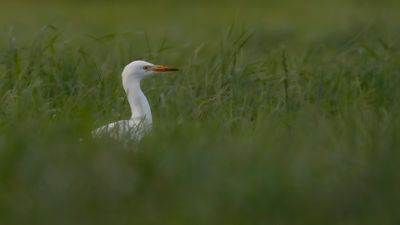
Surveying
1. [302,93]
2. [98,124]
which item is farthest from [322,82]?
[98,124]

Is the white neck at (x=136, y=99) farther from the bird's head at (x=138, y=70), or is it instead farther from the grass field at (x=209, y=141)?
the grass field at (x=209, y=141)

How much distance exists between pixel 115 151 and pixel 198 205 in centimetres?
67

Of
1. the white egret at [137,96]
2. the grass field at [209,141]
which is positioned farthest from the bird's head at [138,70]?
the grass field at [209,141]

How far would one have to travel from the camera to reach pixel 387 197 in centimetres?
466

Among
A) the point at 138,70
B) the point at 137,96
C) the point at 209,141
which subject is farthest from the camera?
the point at 138,70

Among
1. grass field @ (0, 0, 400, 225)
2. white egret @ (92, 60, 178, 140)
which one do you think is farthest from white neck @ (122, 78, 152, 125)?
grass field @ (0, 0, 400, 225)

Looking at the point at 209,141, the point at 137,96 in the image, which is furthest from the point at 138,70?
the point at 209,141

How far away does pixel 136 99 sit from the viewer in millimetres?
6891

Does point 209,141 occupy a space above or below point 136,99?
below

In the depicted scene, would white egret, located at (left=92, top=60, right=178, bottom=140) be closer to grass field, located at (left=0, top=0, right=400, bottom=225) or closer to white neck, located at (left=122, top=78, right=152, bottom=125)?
white neck, located at (left=122, top=78, right=152, bottom=125)

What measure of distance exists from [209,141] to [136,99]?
1.61 metres

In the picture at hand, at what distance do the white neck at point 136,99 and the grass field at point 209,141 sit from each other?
135 millimetres

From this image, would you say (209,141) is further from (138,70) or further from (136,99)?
(138,70)

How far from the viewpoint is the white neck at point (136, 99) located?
267 inches
